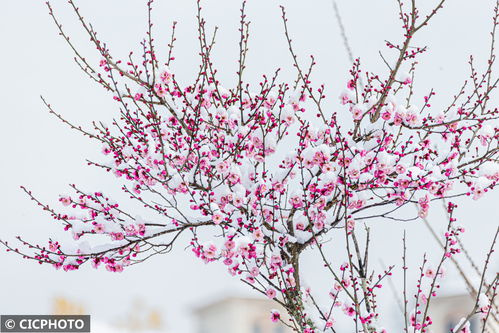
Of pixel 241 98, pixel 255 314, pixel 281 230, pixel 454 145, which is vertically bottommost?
pixel 281 230

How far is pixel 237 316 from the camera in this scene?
21.3 m

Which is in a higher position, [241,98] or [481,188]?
[241,98]

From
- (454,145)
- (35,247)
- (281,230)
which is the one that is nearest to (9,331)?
(35,247)

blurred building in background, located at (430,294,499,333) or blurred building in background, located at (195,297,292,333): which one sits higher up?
blurred building in background, located at (195,297,292,333)

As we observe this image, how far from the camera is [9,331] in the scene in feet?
21.7

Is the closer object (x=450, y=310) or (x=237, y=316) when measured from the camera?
(x=450, y=310)

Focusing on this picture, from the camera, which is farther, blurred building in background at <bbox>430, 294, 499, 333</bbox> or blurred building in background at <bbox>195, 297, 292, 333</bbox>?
blurred building in background at <bbox>195, 297, 292, 333</bbox>

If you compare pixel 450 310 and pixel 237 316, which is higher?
pixel 237 316

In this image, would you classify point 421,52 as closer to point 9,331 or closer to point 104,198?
point 104,198

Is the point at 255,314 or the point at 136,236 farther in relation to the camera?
the point at 255,314

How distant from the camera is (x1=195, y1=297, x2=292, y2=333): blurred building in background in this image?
70.1 feet

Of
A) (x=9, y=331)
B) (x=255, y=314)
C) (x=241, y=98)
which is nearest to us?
(x=241, y=98)

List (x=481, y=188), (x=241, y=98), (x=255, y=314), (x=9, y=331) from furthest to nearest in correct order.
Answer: (x=255, y=314), (x=9, y=331), (x=241, y=98), (x=481, y=188)

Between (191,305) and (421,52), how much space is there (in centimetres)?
1954
